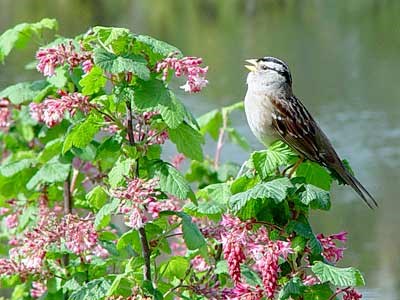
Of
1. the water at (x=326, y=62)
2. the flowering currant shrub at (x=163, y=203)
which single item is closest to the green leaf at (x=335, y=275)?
the flowering currant shrub at (x=163, y=203)

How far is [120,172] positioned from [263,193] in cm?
40

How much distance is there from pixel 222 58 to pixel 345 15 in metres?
5.69

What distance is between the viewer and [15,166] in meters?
3.33

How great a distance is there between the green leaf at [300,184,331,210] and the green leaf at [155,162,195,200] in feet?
0.98

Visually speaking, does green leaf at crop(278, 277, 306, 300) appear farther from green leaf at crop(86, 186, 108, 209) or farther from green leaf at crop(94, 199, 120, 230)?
green leaf at crop(86, 186, 108, 209)

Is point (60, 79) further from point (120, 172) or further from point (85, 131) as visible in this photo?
point (120, 172)

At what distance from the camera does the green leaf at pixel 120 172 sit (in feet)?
7.56

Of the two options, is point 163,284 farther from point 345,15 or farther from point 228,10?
point 228,10

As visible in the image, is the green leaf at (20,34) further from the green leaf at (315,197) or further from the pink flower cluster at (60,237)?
the green leaf at (315,197)

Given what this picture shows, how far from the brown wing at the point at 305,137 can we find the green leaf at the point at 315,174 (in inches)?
4.1

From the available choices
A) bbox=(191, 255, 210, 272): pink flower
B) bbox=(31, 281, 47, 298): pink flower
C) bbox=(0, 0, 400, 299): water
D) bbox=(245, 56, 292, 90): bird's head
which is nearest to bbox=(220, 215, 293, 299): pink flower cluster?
bbox=(191, 255, 210, 272): pink flower

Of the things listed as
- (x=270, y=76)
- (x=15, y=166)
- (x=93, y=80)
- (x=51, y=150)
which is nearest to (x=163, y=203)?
(x=93, y=80)

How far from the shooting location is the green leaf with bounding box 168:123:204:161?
8.11 feet

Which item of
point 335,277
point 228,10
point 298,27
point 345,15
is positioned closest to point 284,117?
point 335,277
